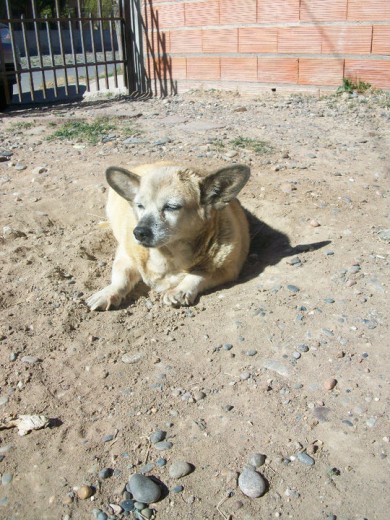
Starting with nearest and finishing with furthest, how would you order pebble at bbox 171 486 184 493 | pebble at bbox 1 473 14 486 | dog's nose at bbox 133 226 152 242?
pebble at bbox 171 486 184 493 → pebble at bbox 1 473 14 486 → dog's nose at bbox 133 226 152 242

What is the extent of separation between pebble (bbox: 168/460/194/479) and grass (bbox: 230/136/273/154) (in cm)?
463

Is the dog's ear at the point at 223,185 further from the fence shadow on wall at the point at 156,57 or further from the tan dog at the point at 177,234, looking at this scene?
the fence shadow on wall at the point at 156,57

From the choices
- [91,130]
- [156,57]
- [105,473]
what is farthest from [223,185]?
[156,57]

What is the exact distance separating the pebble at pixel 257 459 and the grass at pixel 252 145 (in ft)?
15.0

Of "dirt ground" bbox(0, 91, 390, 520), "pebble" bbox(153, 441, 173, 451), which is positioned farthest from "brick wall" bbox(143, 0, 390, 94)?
"pebble" bbox(153, 441, 173, 451)

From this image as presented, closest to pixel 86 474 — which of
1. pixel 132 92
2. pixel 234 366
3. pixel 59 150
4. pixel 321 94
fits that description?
pixel 234 366

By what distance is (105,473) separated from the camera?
7.91 feet

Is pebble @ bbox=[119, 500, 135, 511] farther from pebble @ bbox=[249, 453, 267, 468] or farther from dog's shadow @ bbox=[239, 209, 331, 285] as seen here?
dog's shadow @ bbox=[239, 209, 331, 285]

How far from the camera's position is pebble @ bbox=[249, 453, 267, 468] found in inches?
93.7

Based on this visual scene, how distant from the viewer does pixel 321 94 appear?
934cm

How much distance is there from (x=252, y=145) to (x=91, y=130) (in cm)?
259

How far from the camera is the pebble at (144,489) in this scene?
7.42 ft

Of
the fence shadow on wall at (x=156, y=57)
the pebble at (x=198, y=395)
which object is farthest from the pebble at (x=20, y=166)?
the fence shadow on wall at (x=156, y=57)

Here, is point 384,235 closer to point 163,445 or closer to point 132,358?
point 132,358
